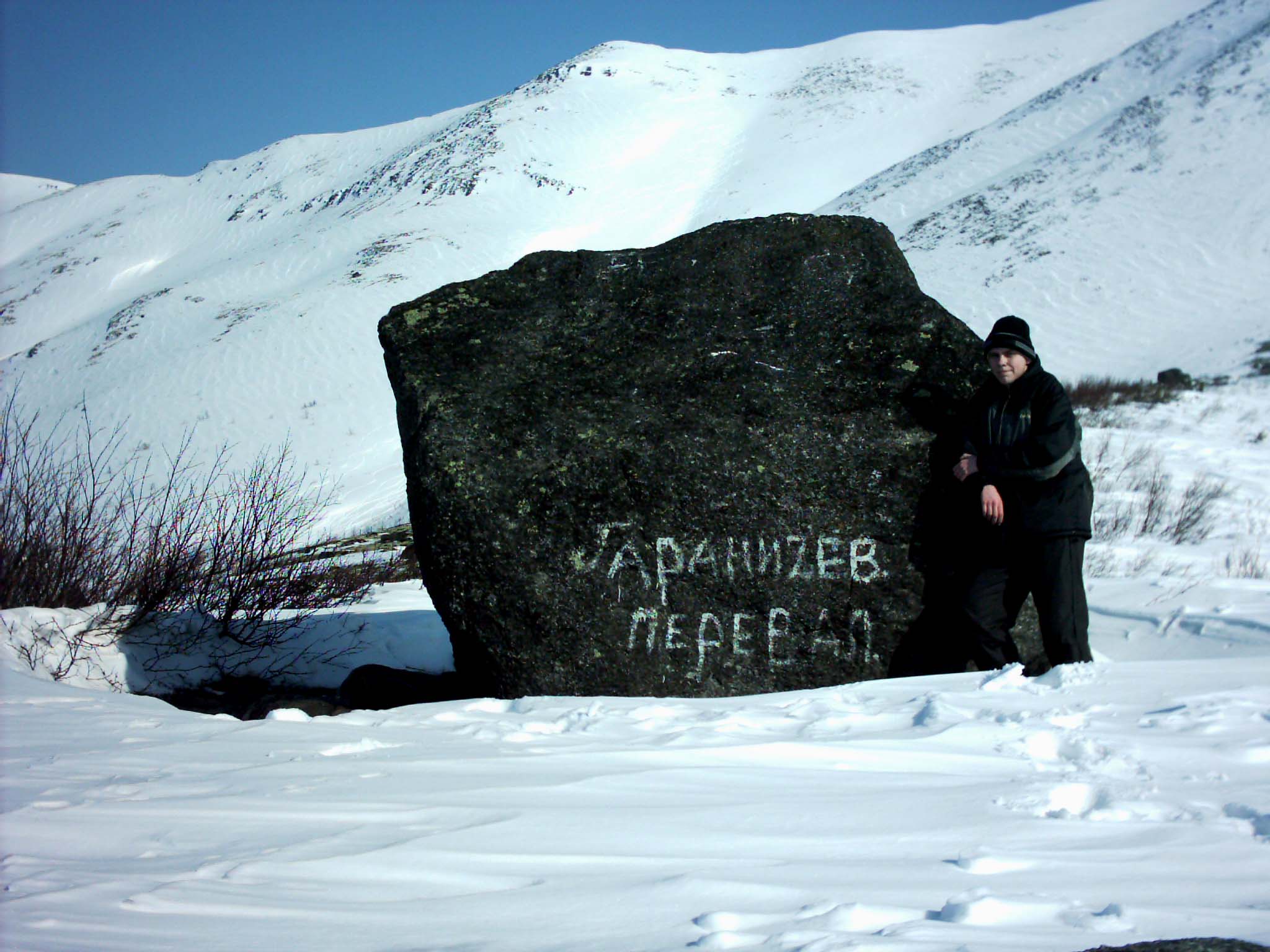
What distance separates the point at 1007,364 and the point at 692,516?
145cm

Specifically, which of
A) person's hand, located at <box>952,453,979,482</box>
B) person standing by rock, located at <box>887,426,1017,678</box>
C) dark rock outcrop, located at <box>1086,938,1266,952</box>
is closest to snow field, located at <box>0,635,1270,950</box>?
dark rock outcrop, located at <box>1086,938,1266,952</box>

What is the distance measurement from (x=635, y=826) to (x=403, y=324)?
126 inches

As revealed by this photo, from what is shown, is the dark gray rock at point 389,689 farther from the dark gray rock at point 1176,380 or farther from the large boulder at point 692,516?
the dark gray rock at point 1176,380

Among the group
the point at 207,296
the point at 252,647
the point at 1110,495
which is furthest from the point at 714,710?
the point at 207,296

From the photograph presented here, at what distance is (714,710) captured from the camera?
381 centimetres

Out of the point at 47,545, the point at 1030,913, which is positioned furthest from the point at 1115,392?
the point at 1030,913

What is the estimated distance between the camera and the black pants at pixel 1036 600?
396 centimetres

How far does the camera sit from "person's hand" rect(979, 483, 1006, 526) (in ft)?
13.1

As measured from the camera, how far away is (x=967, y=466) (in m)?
4.07

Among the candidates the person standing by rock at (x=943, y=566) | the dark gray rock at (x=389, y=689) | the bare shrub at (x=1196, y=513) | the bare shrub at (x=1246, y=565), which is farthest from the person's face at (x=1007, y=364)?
the bare shrub at (x=1196, y=513)

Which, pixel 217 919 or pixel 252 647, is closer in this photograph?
pixel 217 919

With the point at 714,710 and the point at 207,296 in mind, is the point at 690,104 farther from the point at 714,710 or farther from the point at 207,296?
the point at 714,710

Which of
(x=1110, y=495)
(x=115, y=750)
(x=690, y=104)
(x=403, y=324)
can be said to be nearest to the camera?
(x=115, y=750)

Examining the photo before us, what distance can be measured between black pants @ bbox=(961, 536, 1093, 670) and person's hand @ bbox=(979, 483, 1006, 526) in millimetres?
145
